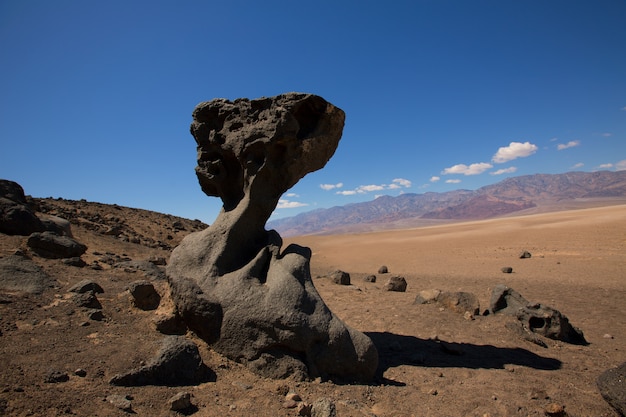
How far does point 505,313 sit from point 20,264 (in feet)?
30.6

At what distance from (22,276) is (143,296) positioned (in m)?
2.13

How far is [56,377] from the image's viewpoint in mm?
3328

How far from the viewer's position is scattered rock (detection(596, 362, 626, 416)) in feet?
12.9

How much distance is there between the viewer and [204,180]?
245 inches

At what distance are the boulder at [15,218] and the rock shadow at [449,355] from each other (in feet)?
27.6

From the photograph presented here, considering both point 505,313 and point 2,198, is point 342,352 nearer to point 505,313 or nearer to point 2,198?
point 505,313

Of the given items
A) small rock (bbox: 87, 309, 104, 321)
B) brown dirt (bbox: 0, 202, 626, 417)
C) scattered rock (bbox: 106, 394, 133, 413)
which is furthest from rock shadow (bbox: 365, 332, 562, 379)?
small rock (bbox: 87, 309, 104, 321)

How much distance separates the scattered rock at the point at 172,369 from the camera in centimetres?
356

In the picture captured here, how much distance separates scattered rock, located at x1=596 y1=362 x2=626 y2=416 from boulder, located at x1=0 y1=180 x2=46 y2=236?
437 inches

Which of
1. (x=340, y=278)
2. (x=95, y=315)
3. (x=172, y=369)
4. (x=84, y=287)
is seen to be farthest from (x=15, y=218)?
(x=340, y=278)

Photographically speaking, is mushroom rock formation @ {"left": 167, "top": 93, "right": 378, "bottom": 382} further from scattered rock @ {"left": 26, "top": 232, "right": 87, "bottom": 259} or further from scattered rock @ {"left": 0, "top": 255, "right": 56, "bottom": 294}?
scattered rock @ {"left": 26, "top": 232, "right": 87, "bottom": 259}

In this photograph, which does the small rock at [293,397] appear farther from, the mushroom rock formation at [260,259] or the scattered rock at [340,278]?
the scattered rock at [340,278]

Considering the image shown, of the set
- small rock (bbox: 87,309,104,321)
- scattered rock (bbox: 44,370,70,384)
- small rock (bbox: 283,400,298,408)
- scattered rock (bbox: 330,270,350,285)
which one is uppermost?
small rock (bbox: 87,309,104,321)

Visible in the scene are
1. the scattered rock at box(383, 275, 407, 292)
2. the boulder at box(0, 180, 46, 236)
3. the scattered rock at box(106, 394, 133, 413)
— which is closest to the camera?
the scattered rock at box(106, 394, 133, 413)
